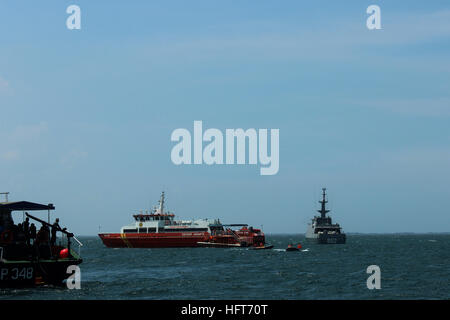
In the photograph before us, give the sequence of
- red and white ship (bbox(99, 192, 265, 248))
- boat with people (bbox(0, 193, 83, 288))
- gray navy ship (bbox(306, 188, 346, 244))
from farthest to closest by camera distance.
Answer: gray navy ship (bbox(306, 188, 346, 244)) → red and white ship (bbox(99, 192, 265, 248)) → boat with people (bbox(0, 193, 83, 288))

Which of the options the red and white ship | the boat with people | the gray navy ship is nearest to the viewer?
the boat with people

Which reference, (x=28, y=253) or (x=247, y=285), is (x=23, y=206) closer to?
(x=28, y=253)

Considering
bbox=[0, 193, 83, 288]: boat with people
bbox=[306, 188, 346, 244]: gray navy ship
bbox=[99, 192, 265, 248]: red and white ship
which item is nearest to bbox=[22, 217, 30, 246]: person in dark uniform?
bbox=[0, 193, 83, 288]: boat with people

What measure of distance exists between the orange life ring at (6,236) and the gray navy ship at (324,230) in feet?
356

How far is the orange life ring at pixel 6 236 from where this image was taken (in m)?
33.8

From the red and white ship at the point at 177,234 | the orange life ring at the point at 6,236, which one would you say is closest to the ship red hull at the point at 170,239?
the red and white ship at the point at 177,234

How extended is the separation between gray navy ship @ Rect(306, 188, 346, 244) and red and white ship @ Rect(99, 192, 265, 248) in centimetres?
3244

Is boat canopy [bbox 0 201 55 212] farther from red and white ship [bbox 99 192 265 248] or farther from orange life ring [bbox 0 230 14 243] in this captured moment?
red and white ship [bbox 99 192 265 248]

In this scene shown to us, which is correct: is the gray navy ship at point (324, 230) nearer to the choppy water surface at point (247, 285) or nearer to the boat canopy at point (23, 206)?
the choppy water surface at point (247, 285)

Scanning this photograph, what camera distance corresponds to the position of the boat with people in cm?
3297

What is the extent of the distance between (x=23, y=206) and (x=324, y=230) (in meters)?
109

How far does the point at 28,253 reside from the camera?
34250mm

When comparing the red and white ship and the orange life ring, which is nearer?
the orange life ring

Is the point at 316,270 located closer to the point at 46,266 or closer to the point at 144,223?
the point at 46,266
